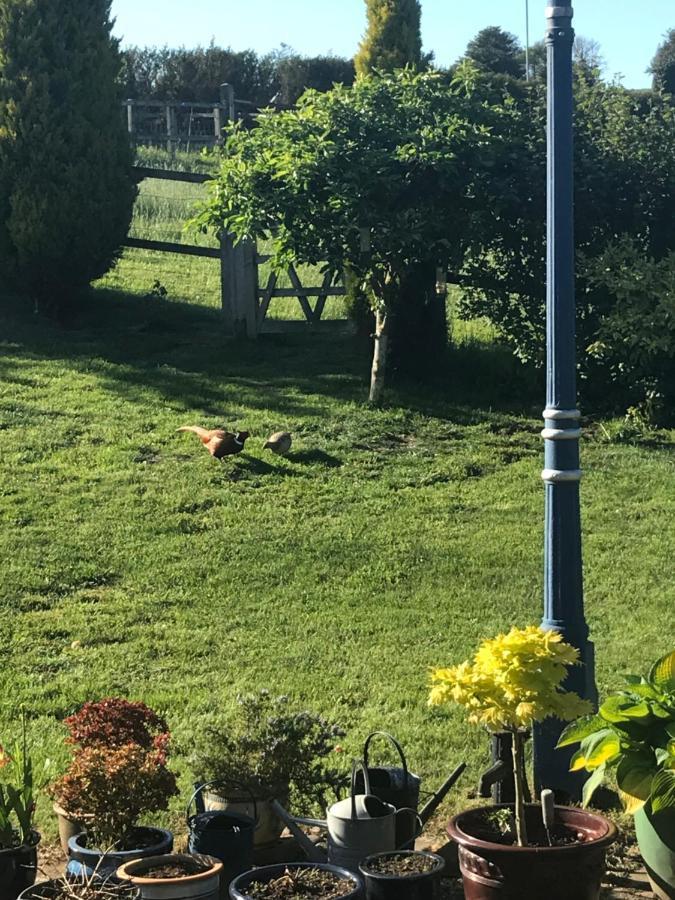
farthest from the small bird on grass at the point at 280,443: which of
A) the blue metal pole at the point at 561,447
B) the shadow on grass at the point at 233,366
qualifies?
the blue metal pole at the point at 561,447

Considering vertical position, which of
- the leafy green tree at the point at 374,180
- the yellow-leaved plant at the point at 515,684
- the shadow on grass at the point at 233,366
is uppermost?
the leafy green tree at the point at 374,180

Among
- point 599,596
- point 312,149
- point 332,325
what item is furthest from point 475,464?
point 332,325

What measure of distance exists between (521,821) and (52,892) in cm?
118

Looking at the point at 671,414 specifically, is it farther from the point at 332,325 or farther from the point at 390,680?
the point at 390,680

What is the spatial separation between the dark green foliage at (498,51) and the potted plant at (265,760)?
100 feet

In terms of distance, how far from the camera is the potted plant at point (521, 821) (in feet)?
9.66

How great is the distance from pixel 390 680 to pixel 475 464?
392cm

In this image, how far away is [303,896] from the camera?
2.83m

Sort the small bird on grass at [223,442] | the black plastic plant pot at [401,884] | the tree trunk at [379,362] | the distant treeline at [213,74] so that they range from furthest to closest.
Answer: the distant treeline at [213,74], the tree trunk at [379,362], the small bird on grass at [223,442], the black plastic plant pot at [401,884]

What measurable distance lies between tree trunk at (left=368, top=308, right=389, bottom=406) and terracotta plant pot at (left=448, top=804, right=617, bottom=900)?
7652 mm

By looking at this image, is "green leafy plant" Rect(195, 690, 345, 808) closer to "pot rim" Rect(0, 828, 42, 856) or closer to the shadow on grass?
"pot rim" Rect(0, 828, 42, 856)

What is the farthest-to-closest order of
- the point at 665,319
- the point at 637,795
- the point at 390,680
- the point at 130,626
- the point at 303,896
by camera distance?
1. the point at 665,319
2. the point at 130,626
3. the point at 390,680
4. the point at 637,795
5. the point at 303,896

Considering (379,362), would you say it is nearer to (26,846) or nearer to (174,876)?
(26,846)

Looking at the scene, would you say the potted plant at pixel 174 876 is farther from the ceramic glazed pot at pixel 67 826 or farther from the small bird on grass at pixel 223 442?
the small bird on grass at pixel 223 442
